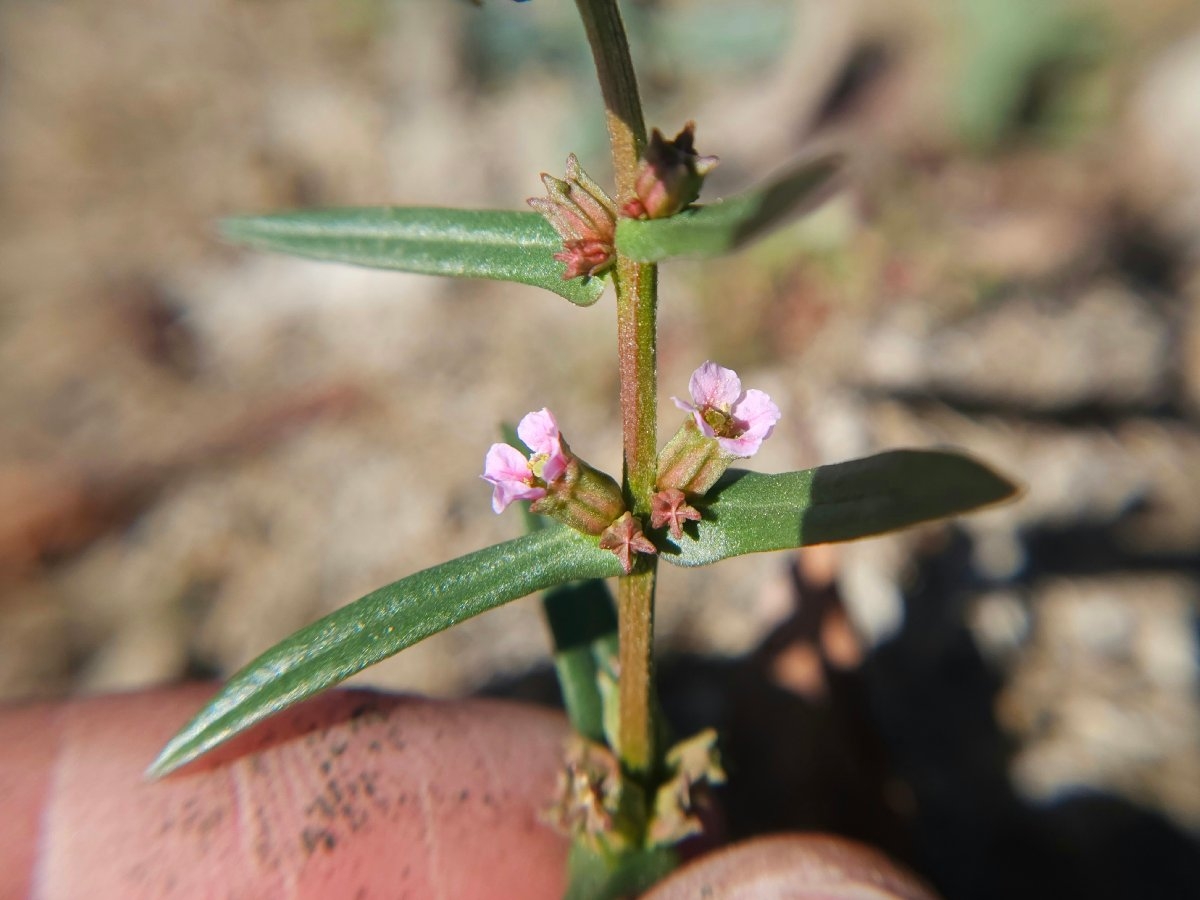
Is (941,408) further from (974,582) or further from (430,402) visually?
(430,402)

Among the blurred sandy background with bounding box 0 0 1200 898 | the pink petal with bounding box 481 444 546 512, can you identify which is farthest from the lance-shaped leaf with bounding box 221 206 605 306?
the blurred sandy background with bounding box 0 0 1200 898

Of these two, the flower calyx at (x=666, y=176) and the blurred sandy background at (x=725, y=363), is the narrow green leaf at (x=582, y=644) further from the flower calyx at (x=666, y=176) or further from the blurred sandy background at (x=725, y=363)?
the blurred sandy background at (x=725, y=363)

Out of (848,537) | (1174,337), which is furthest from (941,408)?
(848,537)

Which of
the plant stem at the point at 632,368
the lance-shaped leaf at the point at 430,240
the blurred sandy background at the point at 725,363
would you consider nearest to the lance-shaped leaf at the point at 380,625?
the plant stem at the point at 632,368

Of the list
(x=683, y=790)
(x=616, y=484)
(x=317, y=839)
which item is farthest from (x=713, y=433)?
(x=317, y=839)

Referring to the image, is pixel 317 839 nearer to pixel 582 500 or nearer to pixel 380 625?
pixel 380 625

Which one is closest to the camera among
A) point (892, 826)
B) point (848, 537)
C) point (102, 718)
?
point (848, 537)

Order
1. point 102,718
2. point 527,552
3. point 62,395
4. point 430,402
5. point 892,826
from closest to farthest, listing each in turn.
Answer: point 527,552, point 102,718, point 892,826, point 430,402, point 62,395
